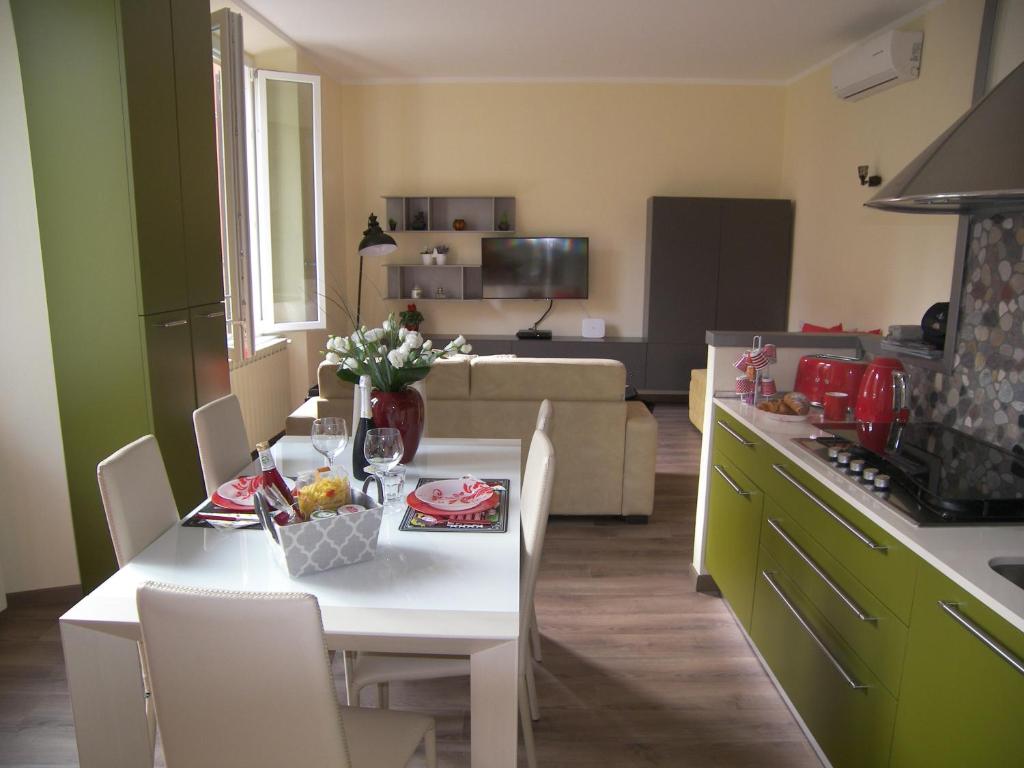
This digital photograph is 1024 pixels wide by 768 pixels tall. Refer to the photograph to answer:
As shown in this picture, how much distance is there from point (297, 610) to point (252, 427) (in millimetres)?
4085

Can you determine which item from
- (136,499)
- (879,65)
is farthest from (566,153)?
(136,499)

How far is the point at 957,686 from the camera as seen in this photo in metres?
1.32

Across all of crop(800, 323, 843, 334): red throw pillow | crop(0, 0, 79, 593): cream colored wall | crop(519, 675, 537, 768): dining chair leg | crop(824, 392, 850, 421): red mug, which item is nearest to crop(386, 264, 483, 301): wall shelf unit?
crop(800, 323, 843, 334): red throw pillow

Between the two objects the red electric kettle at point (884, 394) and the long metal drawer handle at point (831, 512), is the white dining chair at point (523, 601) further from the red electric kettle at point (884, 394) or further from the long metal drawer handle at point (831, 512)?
the red electric kettle at point (884, 394)

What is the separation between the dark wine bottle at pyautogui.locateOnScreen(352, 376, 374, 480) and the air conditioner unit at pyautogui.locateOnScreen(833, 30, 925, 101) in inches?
163

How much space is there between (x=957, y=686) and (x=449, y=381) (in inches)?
98.4

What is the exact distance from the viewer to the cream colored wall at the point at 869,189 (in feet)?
13.3

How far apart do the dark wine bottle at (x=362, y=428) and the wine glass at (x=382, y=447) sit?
0.22 metres

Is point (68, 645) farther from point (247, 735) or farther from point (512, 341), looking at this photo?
point (512, 341)

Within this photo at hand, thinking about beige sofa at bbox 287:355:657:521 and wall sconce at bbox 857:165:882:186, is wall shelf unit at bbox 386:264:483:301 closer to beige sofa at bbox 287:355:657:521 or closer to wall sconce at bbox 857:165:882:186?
beige sofa at bbox 287:355:657:521

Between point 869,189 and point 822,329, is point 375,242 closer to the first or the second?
point 822,329

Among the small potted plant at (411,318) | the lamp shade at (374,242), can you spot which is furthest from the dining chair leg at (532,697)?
the small potted plant at (411,318)

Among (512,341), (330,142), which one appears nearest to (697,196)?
(512,341)

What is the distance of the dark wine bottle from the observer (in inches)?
78.9
